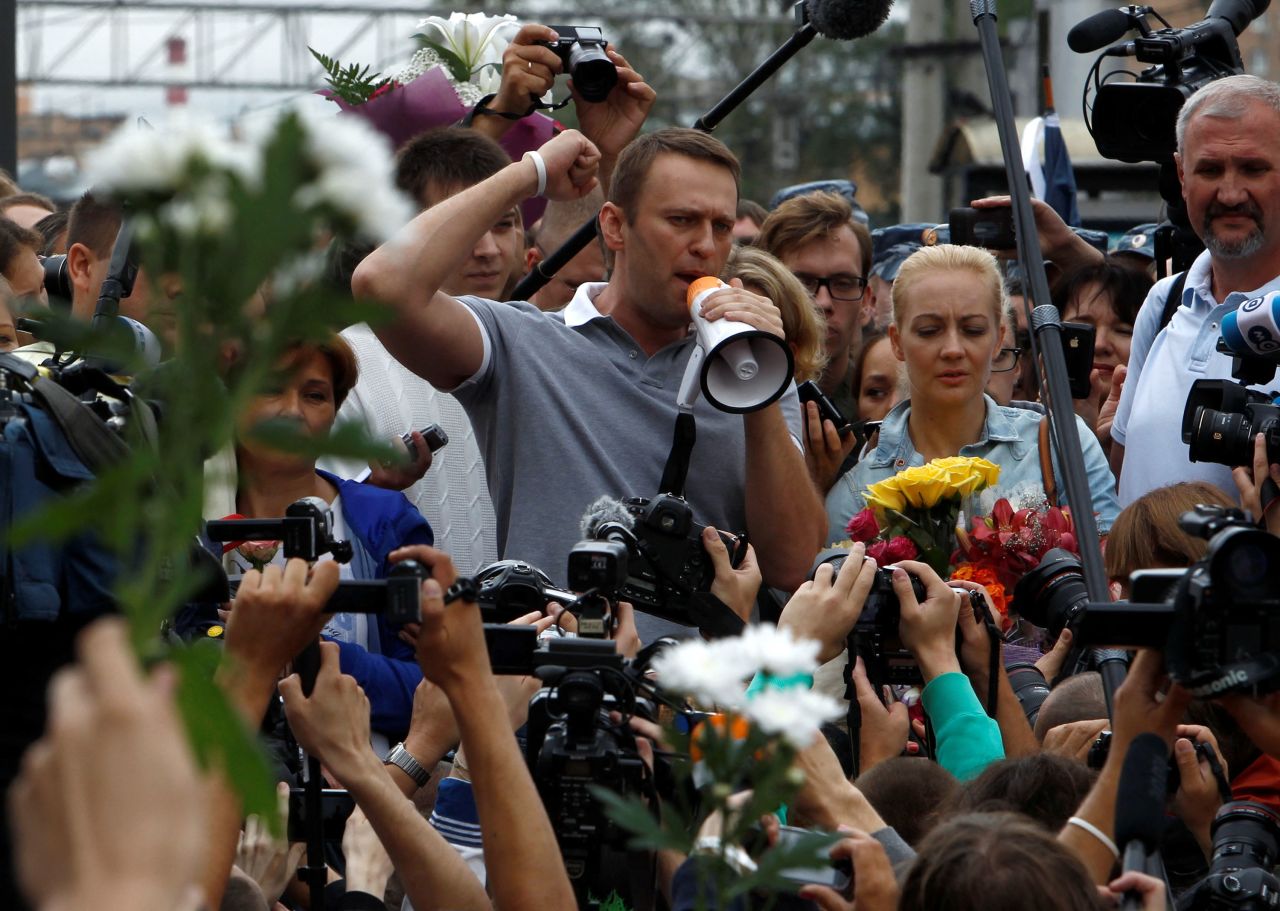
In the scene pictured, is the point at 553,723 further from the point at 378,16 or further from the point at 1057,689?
the point at 378,16

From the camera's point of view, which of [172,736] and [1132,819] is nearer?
[172,736]

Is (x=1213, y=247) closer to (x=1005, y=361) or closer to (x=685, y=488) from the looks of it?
(x=1005, y=361)

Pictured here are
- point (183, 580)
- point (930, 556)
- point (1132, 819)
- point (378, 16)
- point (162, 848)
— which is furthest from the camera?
point (378, 16)

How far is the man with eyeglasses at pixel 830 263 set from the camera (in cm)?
577

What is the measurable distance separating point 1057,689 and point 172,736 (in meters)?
2.74

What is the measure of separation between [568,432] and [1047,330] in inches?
43.7

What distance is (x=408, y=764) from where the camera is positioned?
3.36 meters

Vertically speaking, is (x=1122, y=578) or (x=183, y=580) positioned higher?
(x=183, y=580)

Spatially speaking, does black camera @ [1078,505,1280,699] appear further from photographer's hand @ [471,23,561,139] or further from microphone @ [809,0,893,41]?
photographer's hand @ [471,23,561,139]

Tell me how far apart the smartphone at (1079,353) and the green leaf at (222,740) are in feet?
11.2

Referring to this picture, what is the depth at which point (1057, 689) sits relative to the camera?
3646mm

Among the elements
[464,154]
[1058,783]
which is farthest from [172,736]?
[464,154]

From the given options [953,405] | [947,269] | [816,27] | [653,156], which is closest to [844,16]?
[816,27]

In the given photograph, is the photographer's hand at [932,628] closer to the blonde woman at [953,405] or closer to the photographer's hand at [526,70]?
the blonde woman at [953,405]
